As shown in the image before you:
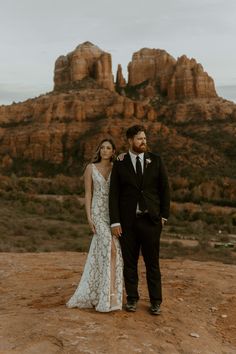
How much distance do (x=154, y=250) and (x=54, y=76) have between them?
9027cm

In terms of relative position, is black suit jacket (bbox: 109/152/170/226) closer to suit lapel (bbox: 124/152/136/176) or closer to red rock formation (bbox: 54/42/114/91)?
suit lapel (bbox: 124/152/136/176)

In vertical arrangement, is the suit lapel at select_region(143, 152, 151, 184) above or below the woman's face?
below

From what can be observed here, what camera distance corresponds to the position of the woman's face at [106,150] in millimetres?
5332

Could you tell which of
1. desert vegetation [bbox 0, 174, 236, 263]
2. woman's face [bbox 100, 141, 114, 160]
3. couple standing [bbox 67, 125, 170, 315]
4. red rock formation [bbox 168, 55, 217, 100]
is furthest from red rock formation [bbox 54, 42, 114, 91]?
couple standing [bbox 67, 125, 170, 315]

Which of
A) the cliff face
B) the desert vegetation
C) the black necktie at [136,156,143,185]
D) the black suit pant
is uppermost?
the cliff face

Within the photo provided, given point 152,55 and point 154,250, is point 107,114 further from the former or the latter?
point 154,250

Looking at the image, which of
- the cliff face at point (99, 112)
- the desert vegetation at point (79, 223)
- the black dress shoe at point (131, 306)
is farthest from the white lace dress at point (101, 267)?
the cliff face at point (99, 112)

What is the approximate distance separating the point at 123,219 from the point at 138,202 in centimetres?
26

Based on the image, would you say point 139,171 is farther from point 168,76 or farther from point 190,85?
point 168,76

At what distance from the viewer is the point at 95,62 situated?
287 feet

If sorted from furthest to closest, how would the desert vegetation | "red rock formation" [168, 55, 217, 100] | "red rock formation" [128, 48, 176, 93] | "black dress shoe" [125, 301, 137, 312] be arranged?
"red rock formation" [128, 48, 176, 93] → "red rock formation" [168, 55, 217, 100] → the desert vegetation → "black dress shoe" [125, 301, 137, 312]

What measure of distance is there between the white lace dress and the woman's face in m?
0.17

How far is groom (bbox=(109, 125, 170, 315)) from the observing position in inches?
199

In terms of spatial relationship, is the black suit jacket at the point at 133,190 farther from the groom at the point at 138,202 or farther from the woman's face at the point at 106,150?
the woman's face at the point at 106,150
